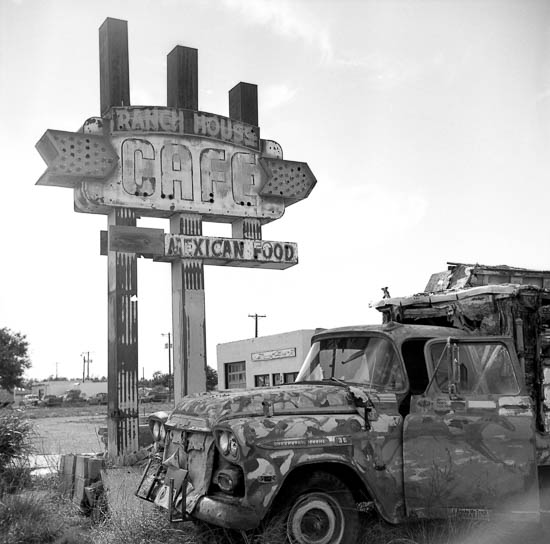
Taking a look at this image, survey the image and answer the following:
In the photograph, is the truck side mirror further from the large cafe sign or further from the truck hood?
A: the large cafe sign

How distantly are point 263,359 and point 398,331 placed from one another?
27.9 metres

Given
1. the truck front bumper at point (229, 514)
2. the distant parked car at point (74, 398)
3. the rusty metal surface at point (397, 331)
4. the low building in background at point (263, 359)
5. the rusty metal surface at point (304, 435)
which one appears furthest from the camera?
the distant parked car at point (74, 398)

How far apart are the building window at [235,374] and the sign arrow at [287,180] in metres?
23.2

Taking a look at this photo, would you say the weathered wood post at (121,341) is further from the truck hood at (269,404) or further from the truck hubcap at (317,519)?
the truck hubcap at (317,519)

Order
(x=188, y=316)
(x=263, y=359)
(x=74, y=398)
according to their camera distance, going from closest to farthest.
Result: 1. (x=188, y=316)
2. (x=263, y=359)
3. (x=74, y=398)

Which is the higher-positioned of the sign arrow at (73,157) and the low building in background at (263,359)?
the sign arrow at (73,157)

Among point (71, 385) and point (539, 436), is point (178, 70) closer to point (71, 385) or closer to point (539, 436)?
point (539, 436)

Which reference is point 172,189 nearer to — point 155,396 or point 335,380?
point 335,380

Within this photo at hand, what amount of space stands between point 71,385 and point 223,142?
10975cm

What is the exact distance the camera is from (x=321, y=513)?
6.23 m

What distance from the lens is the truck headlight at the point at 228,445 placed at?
19.9ft

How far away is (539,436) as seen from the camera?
7.34 m

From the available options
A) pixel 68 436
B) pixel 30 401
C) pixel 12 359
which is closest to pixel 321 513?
pixel 68 436

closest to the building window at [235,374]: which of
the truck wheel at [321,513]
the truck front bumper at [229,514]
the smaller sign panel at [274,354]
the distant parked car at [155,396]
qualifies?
the smaller sign panel at [274,354]
